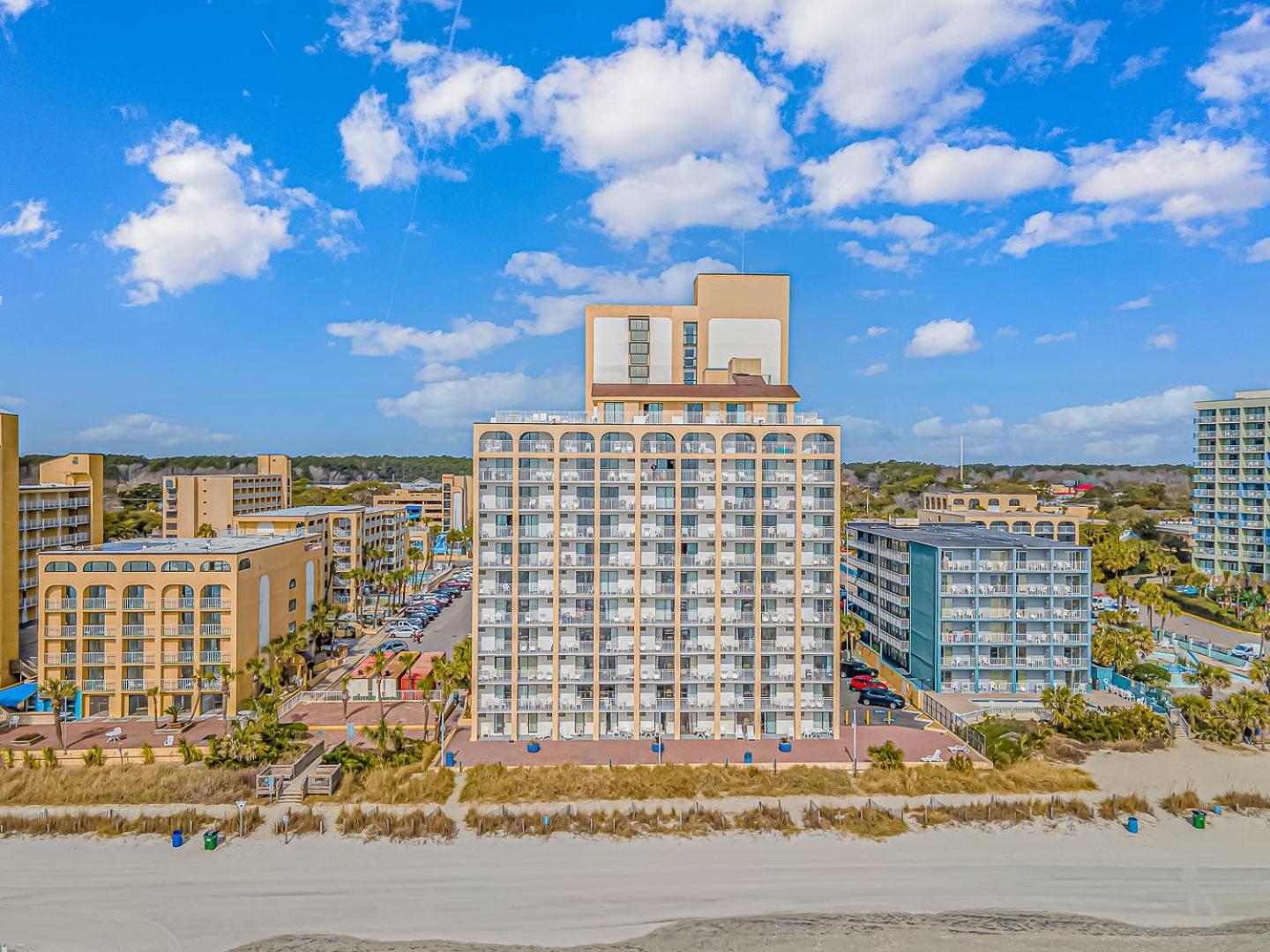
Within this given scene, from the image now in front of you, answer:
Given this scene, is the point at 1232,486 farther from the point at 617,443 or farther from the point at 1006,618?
the point at 617,443

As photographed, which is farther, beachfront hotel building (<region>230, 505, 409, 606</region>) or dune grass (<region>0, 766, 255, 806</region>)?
beachfront hotel building (<region>230, 505, 409, 606</region>)

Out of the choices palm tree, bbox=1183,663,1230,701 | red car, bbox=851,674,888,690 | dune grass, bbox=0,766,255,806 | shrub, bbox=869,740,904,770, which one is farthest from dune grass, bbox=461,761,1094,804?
palm tree, bbox=1183,663,1230,701

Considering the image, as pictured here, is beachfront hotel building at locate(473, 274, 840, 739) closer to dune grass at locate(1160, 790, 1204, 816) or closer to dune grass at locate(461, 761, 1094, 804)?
dune grass at locate(461, 761, 1094, 804)

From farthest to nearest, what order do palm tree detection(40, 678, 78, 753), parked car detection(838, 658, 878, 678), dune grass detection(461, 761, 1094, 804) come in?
parked car detection(838, 658, 878, 678) → palm tree detection(40, 678, 78, 753) → dune grass detection(461, 761, 1094, 804)

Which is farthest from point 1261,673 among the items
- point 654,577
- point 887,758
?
point 654,577

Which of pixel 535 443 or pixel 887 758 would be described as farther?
pixel 535 443

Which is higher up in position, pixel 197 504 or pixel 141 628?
pixel 197 504

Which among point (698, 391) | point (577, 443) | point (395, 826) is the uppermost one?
point (698, 391)
